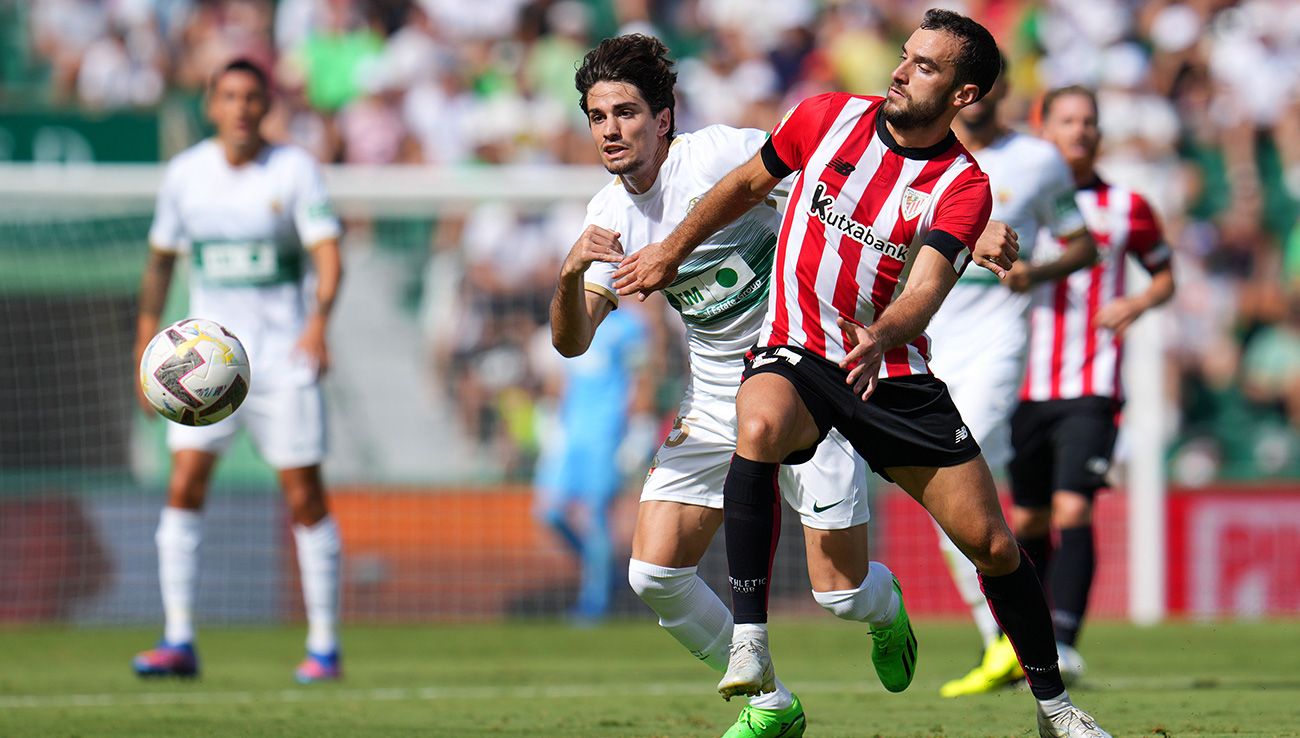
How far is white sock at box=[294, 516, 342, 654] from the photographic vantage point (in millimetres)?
8586

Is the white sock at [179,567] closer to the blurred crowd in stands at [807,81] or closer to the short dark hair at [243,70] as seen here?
the short dark hair at [243,70]

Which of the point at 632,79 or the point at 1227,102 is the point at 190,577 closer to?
the point at 632,79

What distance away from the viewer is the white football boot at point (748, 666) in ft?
16.3

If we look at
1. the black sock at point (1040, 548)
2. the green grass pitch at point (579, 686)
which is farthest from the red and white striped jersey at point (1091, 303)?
the green grass pitch at point (579, 686)

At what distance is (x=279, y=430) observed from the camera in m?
8.59

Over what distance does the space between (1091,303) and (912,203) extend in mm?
3494

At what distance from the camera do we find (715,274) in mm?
5887

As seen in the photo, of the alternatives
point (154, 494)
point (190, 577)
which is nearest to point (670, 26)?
point (154, 494)

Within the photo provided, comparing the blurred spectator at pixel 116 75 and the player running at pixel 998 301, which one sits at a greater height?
the blurred spectator at pixel 116 75

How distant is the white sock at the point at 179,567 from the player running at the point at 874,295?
406 centimetres

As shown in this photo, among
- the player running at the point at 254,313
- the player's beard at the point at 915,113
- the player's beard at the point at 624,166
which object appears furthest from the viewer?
the player running at the point at 254,313

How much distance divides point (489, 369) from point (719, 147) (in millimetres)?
7694

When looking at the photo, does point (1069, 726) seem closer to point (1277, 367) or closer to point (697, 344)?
point (697, 344)

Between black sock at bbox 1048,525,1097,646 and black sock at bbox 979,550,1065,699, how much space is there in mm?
2527
